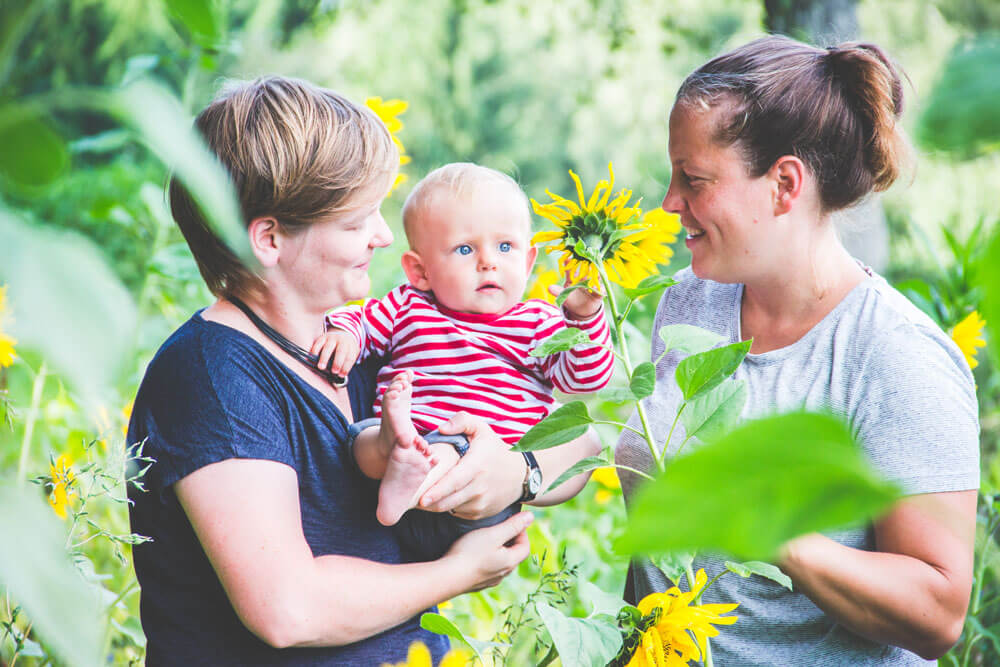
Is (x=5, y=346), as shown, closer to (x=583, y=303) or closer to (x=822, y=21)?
(x=583, y=303)

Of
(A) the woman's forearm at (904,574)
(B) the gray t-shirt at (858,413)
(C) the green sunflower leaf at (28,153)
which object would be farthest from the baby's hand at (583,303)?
(C) the green sunflower leaf at (28,153)

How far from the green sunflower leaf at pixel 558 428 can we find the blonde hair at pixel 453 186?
72 centimetres

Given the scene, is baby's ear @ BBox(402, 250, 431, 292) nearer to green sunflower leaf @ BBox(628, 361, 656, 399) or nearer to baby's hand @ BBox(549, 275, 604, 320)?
baby's hand @ BBox(549, 275, 604, 320)

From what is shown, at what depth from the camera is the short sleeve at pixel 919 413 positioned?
1.18 m

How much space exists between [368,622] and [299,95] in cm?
78

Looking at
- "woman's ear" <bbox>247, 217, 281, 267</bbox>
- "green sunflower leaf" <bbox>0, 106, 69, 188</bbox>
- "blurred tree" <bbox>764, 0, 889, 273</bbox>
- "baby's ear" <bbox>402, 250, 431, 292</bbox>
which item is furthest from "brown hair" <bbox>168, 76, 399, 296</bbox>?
"blurred tree" <bbox>764, 0, 889, 273</bbox>

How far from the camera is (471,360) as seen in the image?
1442mm

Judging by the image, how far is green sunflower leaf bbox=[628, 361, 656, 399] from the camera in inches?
32.9

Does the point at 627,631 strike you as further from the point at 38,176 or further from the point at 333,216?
→ the point at 38,176

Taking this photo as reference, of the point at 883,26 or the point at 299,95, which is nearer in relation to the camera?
the point at 299,95

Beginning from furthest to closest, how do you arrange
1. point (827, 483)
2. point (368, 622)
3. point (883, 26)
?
point (883, 26), point (368, 622), point (827, 483)

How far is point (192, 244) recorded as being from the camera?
4.26ft

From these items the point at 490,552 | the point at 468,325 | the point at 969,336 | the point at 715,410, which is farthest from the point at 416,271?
the point at 969,336

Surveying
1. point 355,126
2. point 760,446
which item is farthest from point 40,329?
point 355,126
